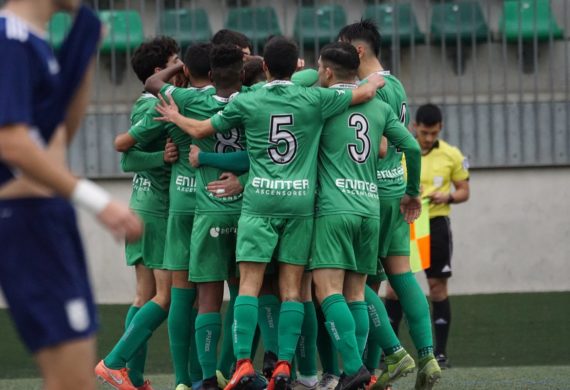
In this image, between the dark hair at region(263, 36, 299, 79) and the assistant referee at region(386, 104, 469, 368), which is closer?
the dark hair at region(263, 36, 299, 79)

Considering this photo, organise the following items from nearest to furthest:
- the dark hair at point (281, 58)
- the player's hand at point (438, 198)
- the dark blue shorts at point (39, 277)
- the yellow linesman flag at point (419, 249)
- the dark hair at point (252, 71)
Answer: the dark blue shorts at point (39, 277), the dark hair at point (281, 58), the dark hair at point (252, 71), the yellow linesman flag at point (419, 249), the player's hand at point (438, 198)

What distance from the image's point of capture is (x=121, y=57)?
13.3 m

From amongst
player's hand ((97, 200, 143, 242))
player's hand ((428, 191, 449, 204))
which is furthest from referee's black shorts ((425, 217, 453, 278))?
player's hand ((97, 200, 143, 242))

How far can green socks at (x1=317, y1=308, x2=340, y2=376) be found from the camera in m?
7.35

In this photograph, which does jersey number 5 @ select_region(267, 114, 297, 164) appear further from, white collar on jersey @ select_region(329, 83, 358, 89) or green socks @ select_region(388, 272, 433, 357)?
green socks @ select_region(388, 272, 433, 357)

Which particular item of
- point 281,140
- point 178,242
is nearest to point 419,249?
point 178,242

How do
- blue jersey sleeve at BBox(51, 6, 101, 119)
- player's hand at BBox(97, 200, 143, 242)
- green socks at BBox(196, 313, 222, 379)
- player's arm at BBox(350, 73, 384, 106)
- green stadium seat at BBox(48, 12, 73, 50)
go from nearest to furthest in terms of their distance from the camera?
player's hand at BBox(97, 200, 143, 242)
blue jersey sleeve at BBox(51, 6, 101, 119)
player's arm at BBox(350, 73, 384, 106)
green socks at BBox(196, 313, 222, 379)
green stadium seat at BBox(48, 12, 73, 50)

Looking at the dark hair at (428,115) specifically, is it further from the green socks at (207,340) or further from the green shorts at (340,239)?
the green socks at (207,340)

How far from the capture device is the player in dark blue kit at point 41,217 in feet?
11.7

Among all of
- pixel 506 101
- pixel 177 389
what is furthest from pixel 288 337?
pixel 506 101

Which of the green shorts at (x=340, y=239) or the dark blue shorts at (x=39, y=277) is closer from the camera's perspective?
the dark blue shorts at (x=39, y=277)

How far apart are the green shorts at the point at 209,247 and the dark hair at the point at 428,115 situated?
2962mm

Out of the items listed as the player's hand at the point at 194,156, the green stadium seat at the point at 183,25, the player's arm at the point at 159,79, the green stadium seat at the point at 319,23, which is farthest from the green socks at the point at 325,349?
the green stadium seat at the point at 183,25

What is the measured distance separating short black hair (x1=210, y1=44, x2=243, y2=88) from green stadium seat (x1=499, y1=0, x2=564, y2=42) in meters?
6.98
